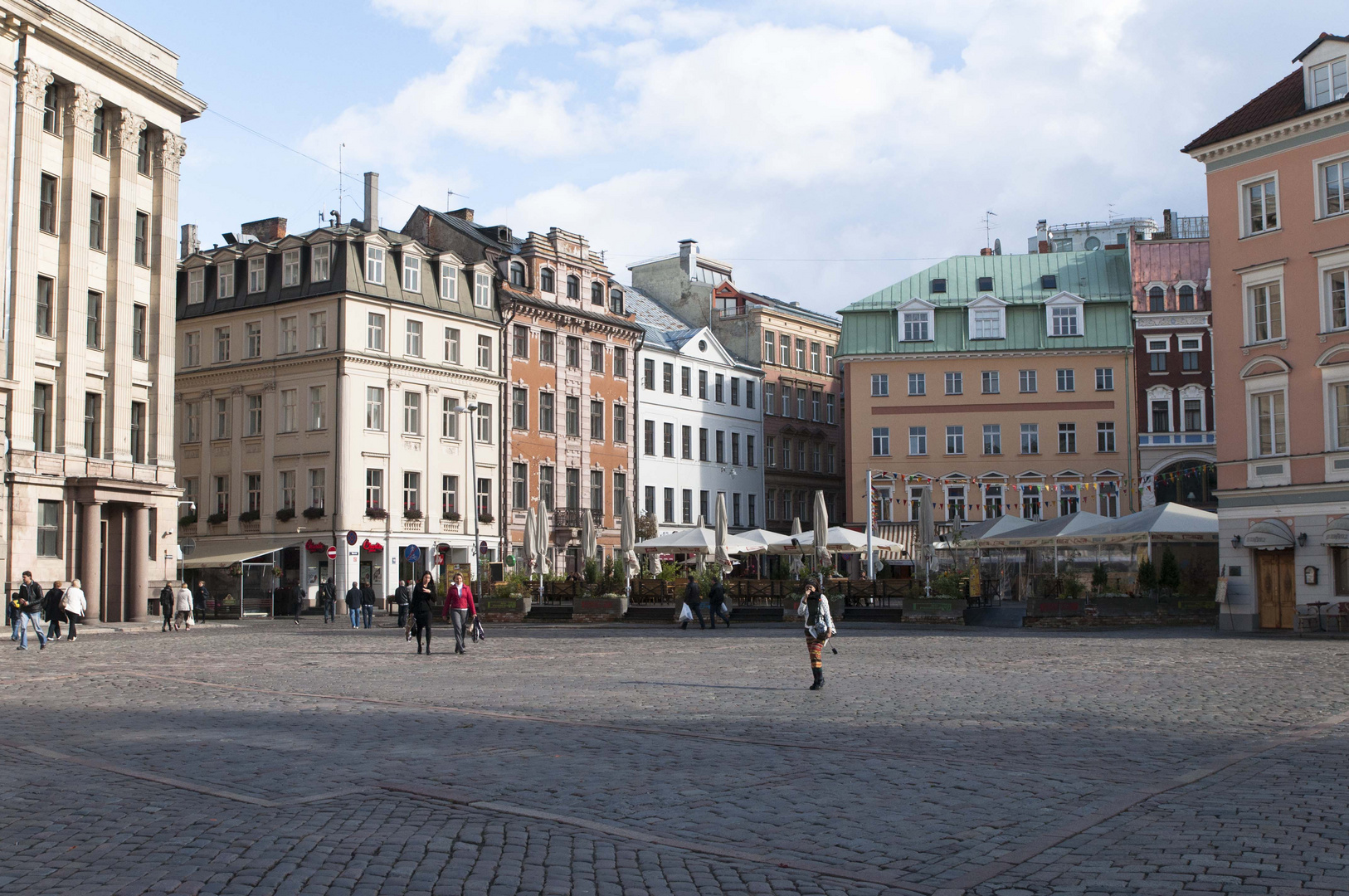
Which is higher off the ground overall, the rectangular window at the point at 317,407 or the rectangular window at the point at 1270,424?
the rectangular window at the point at 317,407

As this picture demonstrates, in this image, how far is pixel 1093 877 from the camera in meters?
7.49

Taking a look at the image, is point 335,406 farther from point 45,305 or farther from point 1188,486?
point 1188,486

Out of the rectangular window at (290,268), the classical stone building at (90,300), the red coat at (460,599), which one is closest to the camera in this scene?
the red coat at (460,599)

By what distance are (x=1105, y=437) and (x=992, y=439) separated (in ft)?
18.1

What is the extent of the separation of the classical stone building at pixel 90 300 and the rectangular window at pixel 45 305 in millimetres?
44

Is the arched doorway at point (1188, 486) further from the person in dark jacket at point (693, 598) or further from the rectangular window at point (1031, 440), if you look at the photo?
the person in dark jacket at point (693, 598)

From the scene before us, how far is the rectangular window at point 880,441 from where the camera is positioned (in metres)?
71.5

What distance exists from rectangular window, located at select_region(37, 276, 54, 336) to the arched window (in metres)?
50.4

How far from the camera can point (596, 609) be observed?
4378 centimetres

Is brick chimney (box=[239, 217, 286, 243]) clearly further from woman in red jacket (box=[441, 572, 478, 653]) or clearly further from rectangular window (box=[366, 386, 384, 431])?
woman in red jacket (box=[441, 572, 478, 653])

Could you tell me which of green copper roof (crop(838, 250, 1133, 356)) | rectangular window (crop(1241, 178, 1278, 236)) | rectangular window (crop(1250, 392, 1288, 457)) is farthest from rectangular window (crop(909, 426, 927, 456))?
rectangular window (crop(1250, 392, 1288, 457))

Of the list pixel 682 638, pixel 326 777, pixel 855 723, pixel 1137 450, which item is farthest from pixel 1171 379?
pixel 326 777

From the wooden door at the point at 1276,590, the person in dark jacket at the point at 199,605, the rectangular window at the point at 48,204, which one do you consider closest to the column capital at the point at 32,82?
the rectangular window at the point at 48,204

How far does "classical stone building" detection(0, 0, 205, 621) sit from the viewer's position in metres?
40.9
